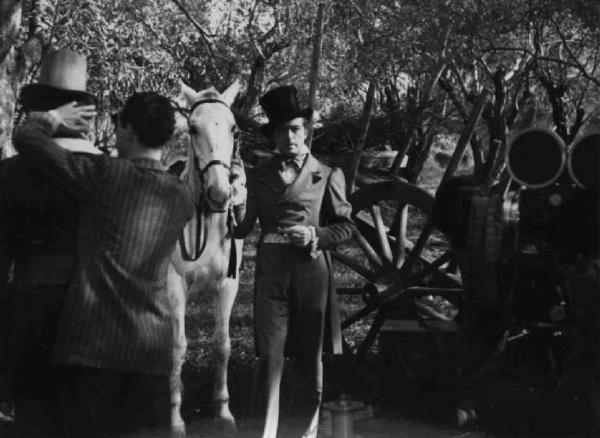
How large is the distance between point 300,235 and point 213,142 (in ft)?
3.69

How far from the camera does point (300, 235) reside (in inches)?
222

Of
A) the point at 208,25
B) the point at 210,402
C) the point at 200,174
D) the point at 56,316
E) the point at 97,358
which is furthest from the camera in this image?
the point at 208,25

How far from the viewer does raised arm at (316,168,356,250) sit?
228 inches

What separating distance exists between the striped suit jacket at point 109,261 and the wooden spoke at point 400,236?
149 inches

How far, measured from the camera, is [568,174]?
5.49m

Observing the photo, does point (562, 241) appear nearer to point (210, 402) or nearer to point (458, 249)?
point (458, 249)

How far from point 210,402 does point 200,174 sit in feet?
6.15

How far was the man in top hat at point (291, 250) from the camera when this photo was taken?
5758mm

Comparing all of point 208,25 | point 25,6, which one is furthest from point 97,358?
point 208,25

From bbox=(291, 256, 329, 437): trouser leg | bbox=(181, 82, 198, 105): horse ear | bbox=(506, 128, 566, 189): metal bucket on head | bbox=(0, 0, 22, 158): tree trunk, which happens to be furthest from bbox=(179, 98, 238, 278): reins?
bbox=(0, 0, 22, 158): tree trunk

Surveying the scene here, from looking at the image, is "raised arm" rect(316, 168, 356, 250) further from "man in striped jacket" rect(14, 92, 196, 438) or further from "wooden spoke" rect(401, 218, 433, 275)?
"man in striped jacket" rect(14, 92, 196, 438)

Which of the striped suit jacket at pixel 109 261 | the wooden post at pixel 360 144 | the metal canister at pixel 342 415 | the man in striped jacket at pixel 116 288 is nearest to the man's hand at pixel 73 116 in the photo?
the man in striped jacket at pixel 116 288

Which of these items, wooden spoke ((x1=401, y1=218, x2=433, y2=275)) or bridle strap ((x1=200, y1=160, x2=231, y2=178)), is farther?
wooden spoke ((x1=401, y1=218, x2=433, y2=275))

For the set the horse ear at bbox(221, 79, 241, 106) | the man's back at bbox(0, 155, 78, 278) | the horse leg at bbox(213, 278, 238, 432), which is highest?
the horse ear at bbox(221, 79, 241, 106)
